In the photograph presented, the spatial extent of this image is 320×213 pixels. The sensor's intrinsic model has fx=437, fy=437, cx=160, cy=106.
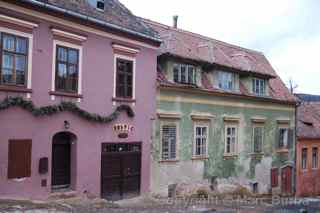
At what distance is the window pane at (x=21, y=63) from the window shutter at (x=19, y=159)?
247cm

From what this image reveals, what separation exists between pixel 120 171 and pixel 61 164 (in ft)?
9.53

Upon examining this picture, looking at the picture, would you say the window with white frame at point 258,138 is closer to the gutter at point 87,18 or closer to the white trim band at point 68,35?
the gutter at point 87,18

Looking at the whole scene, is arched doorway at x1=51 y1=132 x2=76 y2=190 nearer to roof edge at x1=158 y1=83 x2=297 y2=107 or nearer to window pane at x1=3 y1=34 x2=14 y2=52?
window pane at x1=3 y1=34 x2=14 y2=52

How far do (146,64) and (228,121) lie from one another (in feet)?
24.0

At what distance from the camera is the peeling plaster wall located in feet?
68.5

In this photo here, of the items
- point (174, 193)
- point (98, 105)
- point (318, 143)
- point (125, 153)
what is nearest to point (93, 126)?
point (98, 105)

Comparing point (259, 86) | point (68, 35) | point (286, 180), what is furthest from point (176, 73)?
point (286, 180)

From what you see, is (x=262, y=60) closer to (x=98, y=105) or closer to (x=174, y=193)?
(x=174, y=193)

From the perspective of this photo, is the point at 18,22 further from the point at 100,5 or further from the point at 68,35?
the point at 100,5

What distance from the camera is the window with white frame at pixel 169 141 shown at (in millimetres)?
20797

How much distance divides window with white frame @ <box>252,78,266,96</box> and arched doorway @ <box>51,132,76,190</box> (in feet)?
47.0

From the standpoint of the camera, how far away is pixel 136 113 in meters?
19.3

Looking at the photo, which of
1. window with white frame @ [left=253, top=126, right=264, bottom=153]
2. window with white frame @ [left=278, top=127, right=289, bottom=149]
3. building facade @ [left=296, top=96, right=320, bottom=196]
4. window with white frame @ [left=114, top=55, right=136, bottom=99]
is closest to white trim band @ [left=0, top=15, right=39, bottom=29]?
window with white frame @ [left=114, top=55, right=136, bottom=99]

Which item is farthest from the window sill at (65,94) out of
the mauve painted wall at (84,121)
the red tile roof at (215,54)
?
the red tile roof at (215,54)
